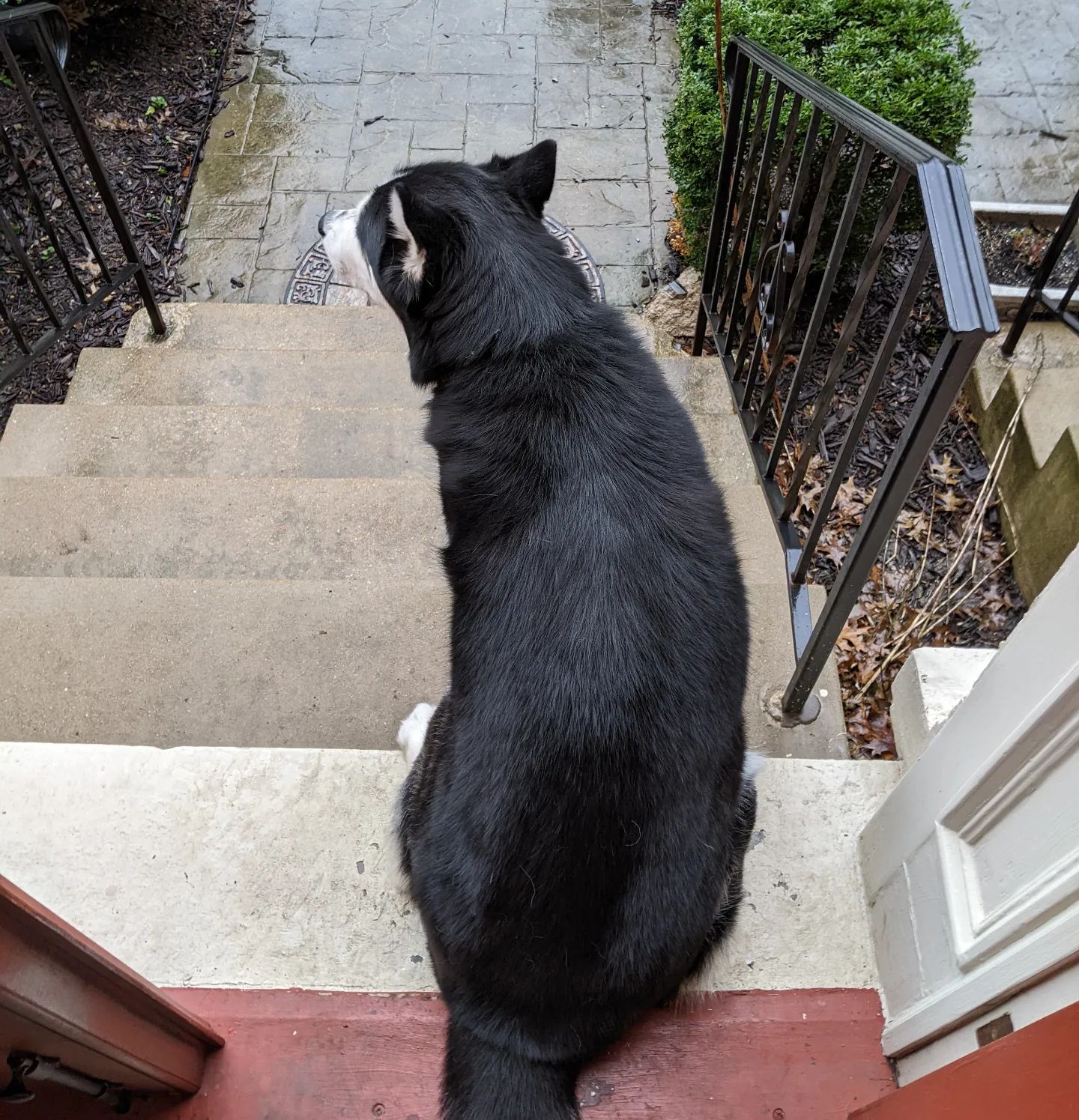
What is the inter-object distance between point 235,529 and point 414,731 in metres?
1.19

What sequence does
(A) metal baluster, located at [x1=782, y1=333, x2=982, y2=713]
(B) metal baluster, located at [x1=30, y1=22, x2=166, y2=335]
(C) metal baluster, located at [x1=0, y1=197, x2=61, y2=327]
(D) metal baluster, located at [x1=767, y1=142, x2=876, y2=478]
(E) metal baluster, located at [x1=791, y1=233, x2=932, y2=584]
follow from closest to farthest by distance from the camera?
(A) metal baluster, located at [x1=782, y1=333, x2=982, y2=713] < (E) metal baluster, located at [x1=791, y1=233, x2=932, y2=584] < (D) metal baluster, located at [x1=767, y1=142, x2=876, y2=478] < (C) metal baluster, located at [x1=0, y1=197, x2=61, y2=327] < (B) metal baluster, located at [x1=30, y1=22, x2=166, y2=335]

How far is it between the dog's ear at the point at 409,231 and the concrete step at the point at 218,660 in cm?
95

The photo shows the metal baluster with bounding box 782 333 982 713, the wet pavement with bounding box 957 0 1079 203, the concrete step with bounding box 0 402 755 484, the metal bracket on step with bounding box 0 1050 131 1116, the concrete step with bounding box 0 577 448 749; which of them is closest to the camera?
the metal bracket on step with bounding box 0 1050 131 1116

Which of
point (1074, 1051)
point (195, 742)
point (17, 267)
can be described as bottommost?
point (17, 267)

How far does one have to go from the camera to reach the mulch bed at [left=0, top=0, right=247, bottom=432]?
4.62 metres

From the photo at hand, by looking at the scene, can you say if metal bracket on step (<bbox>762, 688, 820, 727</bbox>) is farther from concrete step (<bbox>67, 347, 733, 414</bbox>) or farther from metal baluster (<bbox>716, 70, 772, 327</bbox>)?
concrete step (<bbox>67, 347, 733, 414</bbox>)

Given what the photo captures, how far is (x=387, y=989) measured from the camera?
1718 millimetres

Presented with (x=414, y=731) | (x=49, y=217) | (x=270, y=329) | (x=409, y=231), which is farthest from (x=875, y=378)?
(x=49, y=217)

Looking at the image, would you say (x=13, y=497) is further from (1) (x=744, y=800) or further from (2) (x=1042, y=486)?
(2) (x=1042, y=486)

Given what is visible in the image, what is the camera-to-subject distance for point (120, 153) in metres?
5.31

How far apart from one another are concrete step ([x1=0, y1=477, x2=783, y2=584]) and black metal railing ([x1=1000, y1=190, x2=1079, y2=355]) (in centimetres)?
183

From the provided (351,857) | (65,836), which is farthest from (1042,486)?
(65,836)

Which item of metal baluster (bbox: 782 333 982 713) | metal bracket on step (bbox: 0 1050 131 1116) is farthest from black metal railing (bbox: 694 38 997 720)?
metal bracket on step (bbox: 0 1050 131 1116)

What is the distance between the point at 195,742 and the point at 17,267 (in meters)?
4.00
